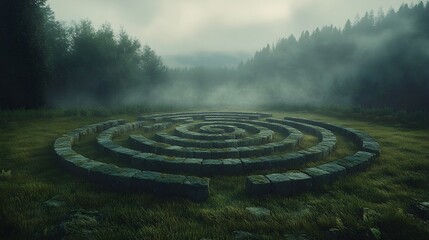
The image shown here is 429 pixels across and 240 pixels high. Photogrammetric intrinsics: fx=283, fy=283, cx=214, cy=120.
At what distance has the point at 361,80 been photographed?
120ft

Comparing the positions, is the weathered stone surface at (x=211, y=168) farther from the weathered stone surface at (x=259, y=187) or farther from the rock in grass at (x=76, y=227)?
the rock in grass at (x=76, y=227)

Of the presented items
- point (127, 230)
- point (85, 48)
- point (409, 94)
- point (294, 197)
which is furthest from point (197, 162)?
point (409, 94)

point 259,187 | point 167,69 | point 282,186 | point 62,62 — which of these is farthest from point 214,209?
point 167,69

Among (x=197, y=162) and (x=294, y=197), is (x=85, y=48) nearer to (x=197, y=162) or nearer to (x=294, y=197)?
(x=197, y=162)

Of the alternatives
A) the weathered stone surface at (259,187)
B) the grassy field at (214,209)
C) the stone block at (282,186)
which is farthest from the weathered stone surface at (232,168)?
the stone block at (282,186)

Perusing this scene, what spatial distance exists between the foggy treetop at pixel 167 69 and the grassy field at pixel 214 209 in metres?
15.2

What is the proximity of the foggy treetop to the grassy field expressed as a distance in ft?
49.9

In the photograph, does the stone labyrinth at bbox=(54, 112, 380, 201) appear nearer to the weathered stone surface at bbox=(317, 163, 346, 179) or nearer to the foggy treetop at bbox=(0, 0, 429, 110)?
the weathered stone surface at bbox=(317, 163, 346, 179)

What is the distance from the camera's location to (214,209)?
15.1 feet

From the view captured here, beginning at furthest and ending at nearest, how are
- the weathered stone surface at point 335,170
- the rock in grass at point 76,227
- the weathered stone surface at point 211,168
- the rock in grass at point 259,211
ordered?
the weathered stone surface at point 211,168, the weathered stone surface at point 335,170, the rock in grass at point 259,211, the rock in grass at point 76,227

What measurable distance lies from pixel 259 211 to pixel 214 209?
0.72 metres

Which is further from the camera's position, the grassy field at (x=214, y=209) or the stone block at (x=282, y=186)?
the stone block at (x=282, y=186)

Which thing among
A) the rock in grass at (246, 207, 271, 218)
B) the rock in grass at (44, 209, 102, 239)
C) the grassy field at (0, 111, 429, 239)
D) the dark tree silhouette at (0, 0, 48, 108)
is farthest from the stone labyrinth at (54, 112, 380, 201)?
the dark tree silhouette at (0, 0, 48, 108)

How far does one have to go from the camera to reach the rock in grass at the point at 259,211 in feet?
14.3
